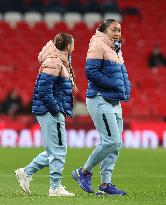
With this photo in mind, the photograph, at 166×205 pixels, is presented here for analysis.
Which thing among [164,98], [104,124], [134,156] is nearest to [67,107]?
[104,124]

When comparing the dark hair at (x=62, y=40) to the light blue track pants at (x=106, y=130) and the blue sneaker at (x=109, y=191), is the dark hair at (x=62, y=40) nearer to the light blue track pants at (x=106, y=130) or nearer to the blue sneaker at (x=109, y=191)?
the light blue track pants at (x=106, y=130)

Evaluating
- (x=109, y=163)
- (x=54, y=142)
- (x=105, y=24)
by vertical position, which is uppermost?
(x=105, y=24)

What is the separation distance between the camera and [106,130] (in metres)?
9.93

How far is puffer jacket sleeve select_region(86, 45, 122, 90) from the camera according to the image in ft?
32.3

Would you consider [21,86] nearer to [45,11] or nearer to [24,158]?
[45,11]

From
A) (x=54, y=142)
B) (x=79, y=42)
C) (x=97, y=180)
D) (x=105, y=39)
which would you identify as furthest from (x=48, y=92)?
(x=79, y=42)

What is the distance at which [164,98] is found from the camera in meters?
27.4

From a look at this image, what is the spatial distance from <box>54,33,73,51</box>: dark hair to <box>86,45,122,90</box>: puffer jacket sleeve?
1.20 feet

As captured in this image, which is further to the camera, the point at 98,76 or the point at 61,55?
the point at 98,76

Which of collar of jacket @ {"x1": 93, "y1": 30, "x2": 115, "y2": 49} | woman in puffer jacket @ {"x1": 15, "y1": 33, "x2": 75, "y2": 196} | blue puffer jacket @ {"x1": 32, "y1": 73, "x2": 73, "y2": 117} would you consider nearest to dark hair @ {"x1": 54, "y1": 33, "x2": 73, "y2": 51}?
woman in puffer jacket @ {"x1": 15, "y1": 33, "x2": 75, "y2": 196}

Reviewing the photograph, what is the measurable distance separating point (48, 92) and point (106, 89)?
0.74m

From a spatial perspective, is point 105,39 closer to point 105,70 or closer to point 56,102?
point 105,70

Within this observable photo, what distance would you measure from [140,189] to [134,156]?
744 cm

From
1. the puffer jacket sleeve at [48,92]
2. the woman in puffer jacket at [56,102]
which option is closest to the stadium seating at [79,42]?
the woman in puffer jacket at [56,102]
